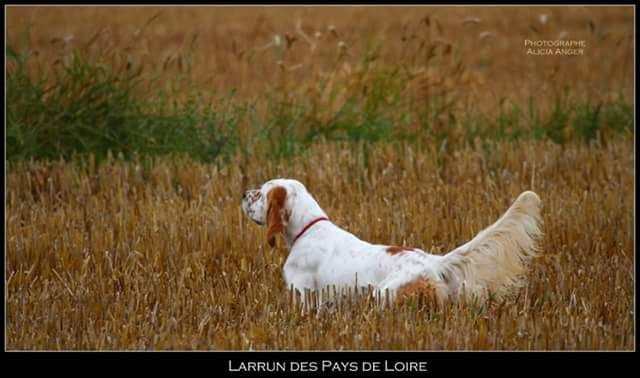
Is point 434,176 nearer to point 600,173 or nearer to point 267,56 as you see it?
point 600,173

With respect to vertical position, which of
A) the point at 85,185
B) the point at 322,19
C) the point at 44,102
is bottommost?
the point at 85,185

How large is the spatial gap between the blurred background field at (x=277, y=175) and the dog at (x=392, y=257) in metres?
0.15

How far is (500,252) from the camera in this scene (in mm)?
5105

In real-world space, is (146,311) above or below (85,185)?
below

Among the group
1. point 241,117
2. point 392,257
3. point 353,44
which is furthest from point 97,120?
point 353,44

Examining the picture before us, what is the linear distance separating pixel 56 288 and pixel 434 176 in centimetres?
389

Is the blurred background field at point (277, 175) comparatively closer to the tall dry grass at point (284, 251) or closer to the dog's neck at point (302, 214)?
the tall dry grass at point (284, 251)

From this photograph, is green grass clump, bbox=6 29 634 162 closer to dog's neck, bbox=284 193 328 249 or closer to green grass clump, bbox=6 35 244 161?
green grass clump, bbox=6 35 244 161

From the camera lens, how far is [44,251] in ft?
22.3

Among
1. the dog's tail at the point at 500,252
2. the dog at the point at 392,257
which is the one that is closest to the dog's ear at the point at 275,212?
the dog at the point at 392,257

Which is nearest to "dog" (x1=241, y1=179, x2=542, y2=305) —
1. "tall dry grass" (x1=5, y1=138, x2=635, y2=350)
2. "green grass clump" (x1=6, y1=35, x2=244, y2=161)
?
"tall dry grass" (x1=5, y1=138, x2=635, y2=350)

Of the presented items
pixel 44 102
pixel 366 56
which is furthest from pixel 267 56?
pixel 44 102

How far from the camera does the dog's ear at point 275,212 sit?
5.87 metres

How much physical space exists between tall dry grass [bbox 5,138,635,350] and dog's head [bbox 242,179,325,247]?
407mm
